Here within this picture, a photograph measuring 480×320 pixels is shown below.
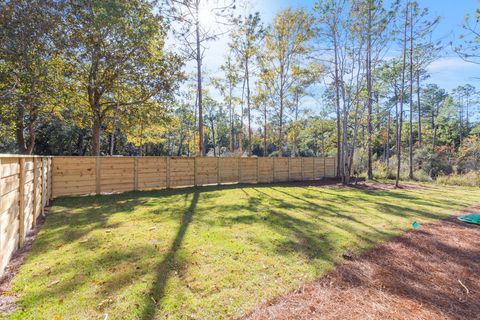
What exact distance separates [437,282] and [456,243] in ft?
6.29

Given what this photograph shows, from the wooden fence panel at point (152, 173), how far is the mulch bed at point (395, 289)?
788cm

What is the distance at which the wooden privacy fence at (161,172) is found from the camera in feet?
24.9

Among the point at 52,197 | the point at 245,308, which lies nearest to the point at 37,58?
the point at 52,197

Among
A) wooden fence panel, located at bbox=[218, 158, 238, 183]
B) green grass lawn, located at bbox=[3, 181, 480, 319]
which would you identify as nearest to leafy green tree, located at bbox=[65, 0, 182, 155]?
wooden fence panel, located at bbox=[218, 158, 238, 183]

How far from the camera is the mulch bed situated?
2.18 metres

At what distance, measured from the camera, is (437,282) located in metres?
2.77

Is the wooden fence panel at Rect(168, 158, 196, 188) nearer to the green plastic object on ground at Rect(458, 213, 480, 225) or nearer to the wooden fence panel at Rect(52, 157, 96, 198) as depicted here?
the wooden fence panel at Rect(52, 157, 96, 198)

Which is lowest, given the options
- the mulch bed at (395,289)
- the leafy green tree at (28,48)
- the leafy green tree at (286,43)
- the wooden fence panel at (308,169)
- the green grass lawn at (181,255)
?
the mulch bed at (395,289)

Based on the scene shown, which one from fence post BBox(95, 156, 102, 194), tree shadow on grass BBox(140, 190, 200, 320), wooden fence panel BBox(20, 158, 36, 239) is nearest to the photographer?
tree shadow on grass BBox(140, 190, 200, 320)

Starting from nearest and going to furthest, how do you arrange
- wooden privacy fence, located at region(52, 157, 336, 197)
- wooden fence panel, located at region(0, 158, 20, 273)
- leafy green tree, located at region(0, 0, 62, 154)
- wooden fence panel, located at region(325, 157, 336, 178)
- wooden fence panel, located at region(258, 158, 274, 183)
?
1. wooden fence panel, located at region(0, 158, 20, 273)
2. leafy green tree, located at region(0, 0, 62, 154)
3. wooden privacy fence, located at region(52, 157, 336, 197)
4. wooden fence panel, located at region(258, 158, 274, 183)
5. wooden fence panel, located at region(325, 157, 336, 178)

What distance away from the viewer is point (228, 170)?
11.8 metres

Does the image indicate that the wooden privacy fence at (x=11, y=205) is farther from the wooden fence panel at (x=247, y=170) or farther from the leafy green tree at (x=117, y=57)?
the wooden fence panel at (x=247, y=170)

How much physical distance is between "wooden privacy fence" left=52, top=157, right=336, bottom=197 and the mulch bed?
771cm

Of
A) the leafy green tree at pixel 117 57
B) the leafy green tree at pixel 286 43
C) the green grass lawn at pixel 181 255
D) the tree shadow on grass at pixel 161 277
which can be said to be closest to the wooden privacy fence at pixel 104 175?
the green grass lawn at pixel 181 255
